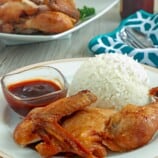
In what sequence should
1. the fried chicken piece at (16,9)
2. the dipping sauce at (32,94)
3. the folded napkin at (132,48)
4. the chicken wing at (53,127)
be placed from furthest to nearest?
1. the fried chicken piece at (16,9)
2. the folded napkin at (132,48)
3. the dipping sauce at (32,94)
4. the chicken wing at (53,127)

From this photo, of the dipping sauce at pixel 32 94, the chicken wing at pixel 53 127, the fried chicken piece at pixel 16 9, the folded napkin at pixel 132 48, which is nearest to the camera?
the chicken wing at pixel 53 127

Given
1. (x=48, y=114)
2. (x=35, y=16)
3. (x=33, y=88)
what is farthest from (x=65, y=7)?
(x=48, y=114)

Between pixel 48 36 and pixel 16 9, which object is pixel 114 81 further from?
pixel 16 9

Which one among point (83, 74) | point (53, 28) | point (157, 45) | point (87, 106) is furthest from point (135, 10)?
point (87, 106)

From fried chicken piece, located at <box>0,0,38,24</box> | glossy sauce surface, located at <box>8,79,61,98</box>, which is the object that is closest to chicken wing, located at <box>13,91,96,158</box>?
glossy sauce surface, located at <box>8,79,61,98</box>

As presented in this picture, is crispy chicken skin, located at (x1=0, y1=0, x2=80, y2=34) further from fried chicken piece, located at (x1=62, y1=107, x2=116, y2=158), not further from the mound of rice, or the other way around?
fried chicken piece, located at (x1=62, y1=107, x2=116, y2=158)

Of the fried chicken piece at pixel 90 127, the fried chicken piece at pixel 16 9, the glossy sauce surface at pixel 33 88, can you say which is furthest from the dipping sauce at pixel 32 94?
the fried chicken piece at pixel 16 9

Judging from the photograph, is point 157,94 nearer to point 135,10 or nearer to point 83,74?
point 83,74

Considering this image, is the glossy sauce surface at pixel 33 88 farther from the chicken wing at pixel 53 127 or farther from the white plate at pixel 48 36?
the white plate at pixel 48 36
